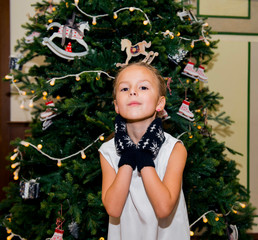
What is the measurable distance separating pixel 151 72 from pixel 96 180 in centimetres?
81

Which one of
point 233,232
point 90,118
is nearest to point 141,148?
point 90,118

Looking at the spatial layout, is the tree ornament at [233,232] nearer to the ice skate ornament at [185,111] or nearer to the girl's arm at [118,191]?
the ice skate ornament at [185,111]

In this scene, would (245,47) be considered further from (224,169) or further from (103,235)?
(103,235)

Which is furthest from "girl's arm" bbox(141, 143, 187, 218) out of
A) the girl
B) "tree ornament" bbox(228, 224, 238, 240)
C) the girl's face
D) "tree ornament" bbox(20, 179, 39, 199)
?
"tree ornament" bbox(228, 224, 238, 240)

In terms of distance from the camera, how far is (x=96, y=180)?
1617 mm

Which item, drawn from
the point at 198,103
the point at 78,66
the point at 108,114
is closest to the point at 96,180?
the point at 108,114

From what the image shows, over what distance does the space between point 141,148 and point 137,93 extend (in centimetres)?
24

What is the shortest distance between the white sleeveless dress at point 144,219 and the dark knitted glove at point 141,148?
0.36ft

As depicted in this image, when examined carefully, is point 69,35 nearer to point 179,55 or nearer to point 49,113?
point 49,113

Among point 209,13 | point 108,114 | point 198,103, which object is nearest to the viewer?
point 108,114

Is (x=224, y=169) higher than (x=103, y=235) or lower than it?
higher

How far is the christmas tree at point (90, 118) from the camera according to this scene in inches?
60.2

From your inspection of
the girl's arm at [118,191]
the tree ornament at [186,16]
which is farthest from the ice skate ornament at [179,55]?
the girl's arm at [118,191]

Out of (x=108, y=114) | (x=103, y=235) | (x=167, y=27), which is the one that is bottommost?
(x=103, y=235)
